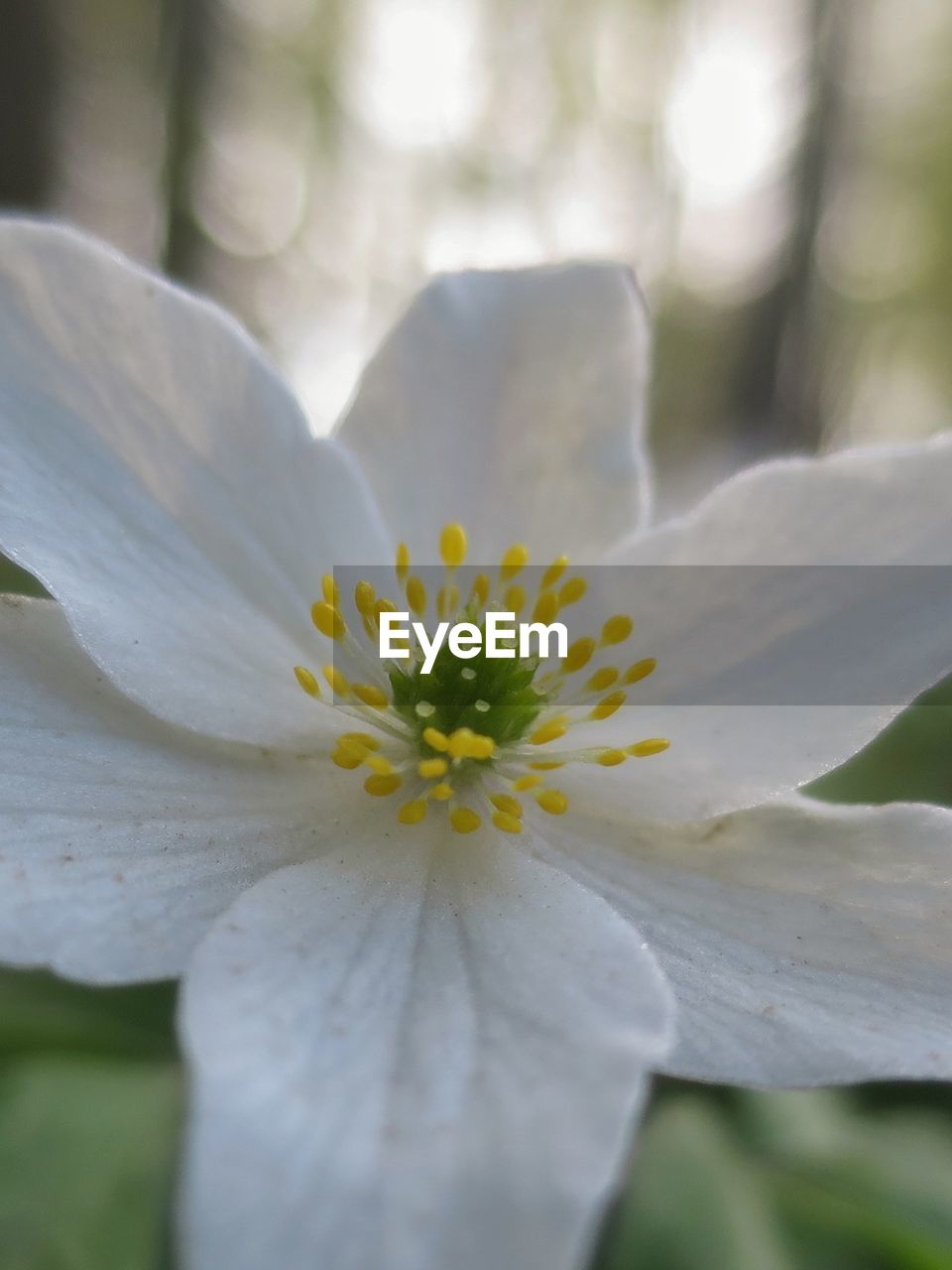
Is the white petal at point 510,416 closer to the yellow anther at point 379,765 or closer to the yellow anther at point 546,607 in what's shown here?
the yellow anther at point 546,607

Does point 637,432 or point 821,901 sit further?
point 637,432

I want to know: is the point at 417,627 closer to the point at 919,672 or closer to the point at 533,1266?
the point at 919,672

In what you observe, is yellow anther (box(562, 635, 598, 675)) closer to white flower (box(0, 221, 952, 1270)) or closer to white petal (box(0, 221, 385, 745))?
white flower (box(0, 221, 952, 1270))

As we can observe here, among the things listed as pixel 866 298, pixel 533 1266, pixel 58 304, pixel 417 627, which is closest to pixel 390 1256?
pixel 533 1266

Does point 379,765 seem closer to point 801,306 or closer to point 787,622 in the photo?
point 787,622

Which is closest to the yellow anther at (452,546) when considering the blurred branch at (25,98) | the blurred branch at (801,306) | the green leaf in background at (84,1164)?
the green leaf in background at (84,1164)

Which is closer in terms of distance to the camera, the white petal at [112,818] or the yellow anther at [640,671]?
the white petal at [112,818]
